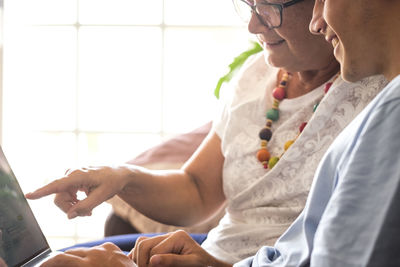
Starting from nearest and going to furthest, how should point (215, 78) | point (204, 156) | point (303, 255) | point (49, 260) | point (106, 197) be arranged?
1. point (303, 255)
2. point (49, 260)
3. point (106, 197)
4. point (204, 156)
5. point (215, 78)

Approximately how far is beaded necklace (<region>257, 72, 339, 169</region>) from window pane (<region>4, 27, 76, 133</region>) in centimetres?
190

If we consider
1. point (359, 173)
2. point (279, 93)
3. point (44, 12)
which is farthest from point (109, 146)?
point (359, 173)

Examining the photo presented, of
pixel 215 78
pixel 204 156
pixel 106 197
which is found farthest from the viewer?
pixel 215 78

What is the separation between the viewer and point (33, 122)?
11.1 feet

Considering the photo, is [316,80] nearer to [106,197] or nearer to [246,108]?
[246,108]

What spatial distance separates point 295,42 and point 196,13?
183 centimetres

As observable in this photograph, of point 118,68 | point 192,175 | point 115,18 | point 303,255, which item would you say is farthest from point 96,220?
point 303,255

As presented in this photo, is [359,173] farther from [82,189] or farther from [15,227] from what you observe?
[82,189]

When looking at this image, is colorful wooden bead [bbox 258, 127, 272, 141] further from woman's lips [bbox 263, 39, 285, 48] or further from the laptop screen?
the laptop screen

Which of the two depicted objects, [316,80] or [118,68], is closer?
[316,80]

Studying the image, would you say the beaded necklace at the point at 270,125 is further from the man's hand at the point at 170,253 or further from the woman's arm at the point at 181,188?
the man's hand at the point at 170,253

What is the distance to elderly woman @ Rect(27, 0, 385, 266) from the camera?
1.43 metres

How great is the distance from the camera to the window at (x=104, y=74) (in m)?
3.24

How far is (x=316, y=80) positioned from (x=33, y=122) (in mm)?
2159
